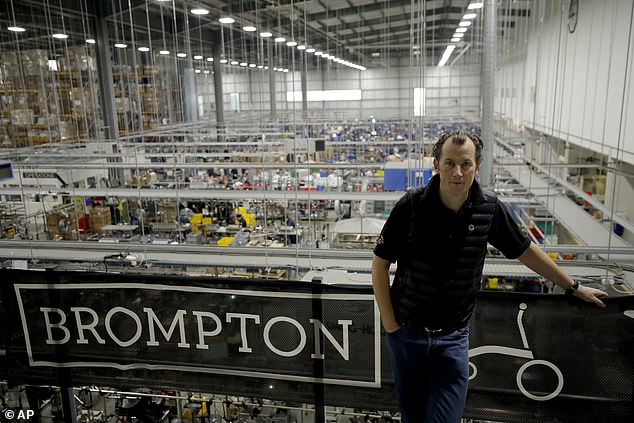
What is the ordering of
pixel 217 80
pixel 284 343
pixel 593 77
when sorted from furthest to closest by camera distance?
pixel 217 80, pixel 593 77, pixel 284 343

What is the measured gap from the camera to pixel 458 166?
4.18ft

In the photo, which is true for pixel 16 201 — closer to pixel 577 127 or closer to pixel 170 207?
pixel 170 207

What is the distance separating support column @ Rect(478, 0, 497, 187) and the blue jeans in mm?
4251

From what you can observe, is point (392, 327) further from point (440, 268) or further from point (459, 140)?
point (459, 140)

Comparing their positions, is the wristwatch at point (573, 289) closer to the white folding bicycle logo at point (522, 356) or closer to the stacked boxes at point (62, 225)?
the white folding bicycle logo at point (522, 356)

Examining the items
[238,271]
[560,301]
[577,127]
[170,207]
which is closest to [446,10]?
[577,127]

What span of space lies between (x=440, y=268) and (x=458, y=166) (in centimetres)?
28

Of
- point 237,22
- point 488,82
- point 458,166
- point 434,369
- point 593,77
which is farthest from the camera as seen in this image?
point 237,22

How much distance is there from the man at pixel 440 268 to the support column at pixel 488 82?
13.8 feet

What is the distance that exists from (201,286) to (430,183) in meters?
0.90

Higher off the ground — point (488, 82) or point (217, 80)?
point (217, 80)

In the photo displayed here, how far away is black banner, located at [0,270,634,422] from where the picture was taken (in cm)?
159

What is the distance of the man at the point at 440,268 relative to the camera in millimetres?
1339

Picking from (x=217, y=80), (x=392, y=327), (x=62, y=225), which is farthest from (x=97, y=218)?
(x=392, y=327)
